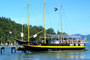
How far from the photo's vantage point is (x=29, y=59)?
58.0 meters

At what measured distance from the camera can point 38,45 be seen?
76375 mm

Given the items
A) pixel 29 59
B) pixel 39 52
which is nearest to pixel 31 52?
pixel 39 52

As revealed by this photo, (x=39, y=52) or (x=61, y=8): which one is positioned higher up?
(x=61, y=8)

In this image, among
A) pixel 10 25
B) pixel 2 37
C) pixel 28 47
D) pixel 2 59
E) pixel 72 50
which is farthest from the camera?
pixel 10 25

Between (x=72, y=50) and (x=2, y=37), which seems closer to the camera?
(x=72, y=50)

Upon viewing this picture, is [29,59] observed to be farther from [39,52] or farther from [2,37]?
[2,37]

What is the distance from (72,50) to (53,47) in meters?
6.89

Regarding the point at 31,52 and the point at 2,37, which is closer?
the point at 31,52

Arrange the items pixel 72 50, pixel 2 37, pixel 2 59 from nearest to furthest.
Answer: pixel 2 59, pixel 72 50, pixel 2 37

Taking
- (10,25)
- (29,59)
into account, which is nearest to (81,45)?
(29,59)

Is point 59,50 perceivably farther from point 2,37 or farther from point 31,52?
point 2,37

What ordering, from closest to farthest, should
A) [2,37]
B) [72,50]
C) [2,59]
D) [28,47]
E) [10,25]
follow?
[2,59] < [28,47] < [72,50] < [2,37] < [10,25]

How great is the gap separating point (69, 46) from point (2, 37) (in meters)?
104

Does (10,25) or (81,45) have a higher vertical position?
(10,25)
